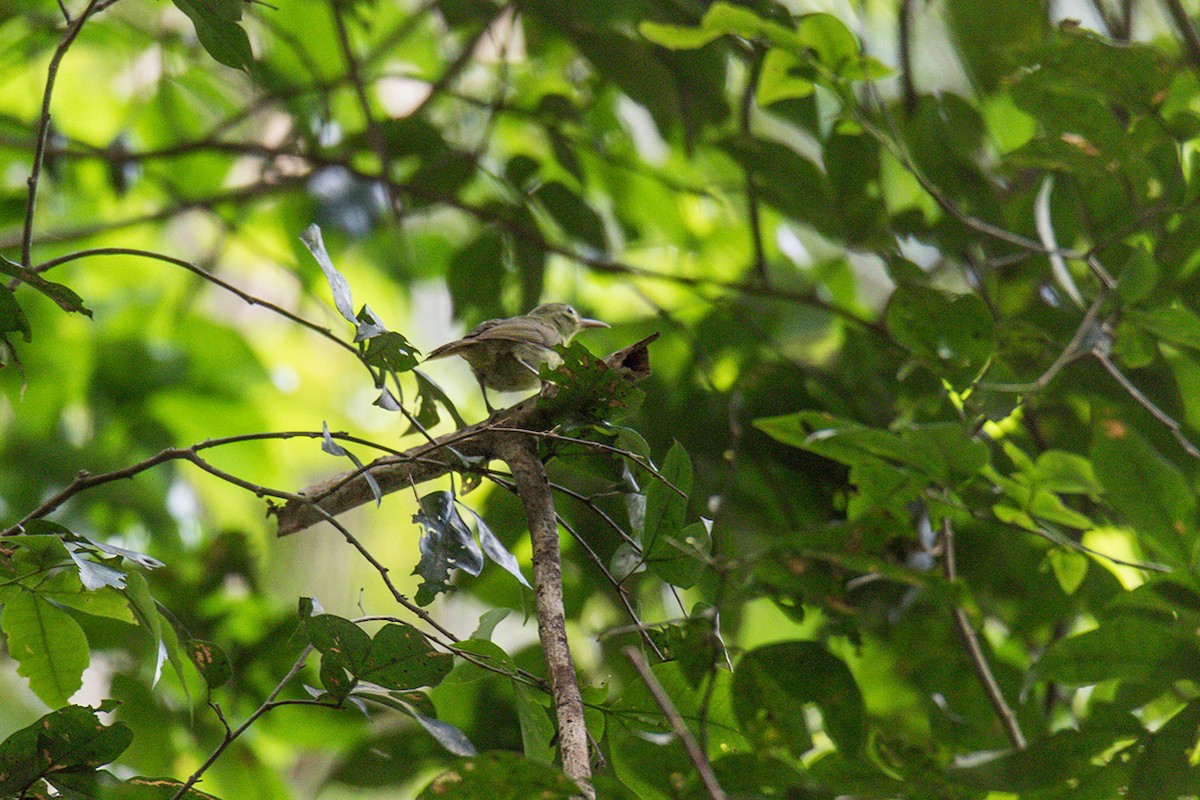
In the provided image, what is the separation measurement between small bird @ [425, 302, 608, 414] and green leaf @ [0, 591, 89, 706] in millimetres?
726

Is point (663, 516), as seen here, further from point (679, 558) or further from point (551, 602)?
point (551, 602)

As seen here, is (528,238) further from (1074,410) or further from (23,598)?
(23,598)

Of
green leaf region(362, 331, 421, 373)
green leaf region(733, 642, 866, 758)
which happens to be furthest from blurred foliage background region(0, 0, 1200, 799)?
green leaf region(362, 331, 421, 373)

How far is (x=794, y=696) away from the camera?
3.58ft

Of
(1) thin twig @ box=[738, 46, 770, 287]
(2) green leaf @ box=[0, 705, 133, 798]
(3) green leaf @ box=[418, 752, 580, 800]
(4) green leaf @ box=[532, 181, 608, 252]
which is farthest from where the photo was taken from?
(4) green leaf @ box=[532, 181, 608, 252]

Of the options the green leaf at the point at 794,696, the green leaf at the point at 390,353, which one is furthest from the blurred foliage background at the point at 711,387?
the green leaf at the point at 390,353

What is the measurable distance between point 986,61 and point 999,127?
0.28m

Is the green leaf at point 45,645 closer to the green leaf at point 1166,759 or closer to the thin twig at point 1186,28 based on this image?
the green leaf at point 1166,759

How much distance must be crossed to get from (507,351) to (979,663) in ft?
3.80

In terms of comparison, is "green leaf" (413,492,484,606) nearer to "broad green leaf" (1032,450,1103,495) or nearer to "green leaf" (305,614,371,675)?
"green leaf" (305,614,371,675)

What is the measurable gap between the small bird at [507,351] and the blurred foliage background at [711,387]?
172 mm

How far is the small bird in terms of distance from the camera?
1.86 meters

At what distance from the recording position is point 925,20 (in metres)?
3.05

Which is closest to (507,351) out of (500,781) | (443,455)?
(443,455)
